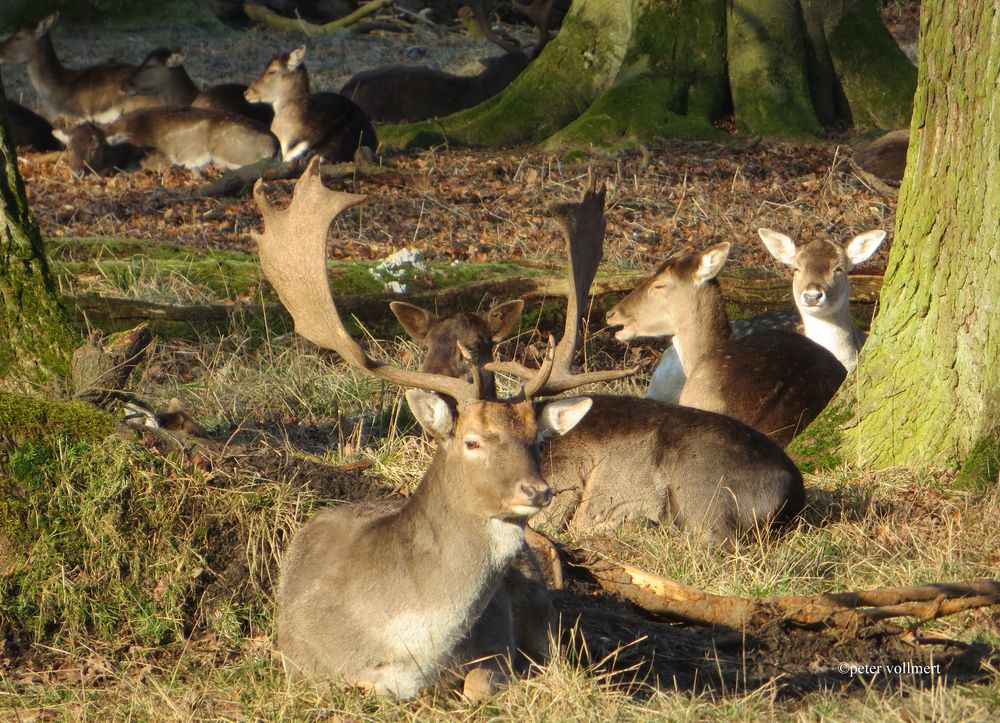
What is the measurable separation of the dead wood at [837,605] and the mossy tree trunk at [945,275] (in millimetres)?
1368

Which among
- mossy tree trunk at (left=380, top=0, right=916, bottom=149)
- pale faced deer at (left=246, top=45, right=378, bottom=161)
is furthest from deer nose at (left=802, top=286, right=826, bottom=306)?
pale faced deer at (left=246, top=45, right=378, bottom=161)

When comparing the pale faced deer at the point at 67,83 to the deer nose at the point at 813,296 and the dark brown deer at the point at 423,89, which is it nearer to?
the dark brown deer at the point at 423,89

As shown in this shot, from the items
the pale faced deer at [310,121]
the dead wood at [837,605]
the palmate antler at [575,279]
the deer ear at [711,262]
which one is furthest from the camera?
the pale faced deer at [310,121]

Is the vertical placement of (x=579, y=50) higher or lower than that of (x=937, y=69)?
lower

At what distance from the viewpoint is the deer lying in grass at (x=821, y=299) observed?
8.37 metres

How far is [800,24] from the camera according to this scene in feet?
46.5

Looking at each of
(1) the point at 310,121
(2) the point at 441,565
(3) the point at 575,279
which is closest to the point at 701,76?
(1) the point at 310,121

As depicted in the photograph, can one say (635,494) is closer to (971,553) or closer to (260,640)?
(971,553)

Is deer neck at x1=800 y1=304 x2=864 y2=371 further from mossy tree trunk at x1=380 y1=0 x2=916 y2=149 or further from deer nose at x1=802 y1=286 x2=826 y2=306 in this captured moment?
mossy tree trunk at x1=380 y1=0 x2=916 y2=149

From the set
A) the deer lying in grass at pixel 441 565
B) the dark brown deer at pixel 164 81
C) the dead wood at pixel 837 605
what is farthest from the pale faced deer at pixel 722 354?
the dark brown deer at pixel 164 81

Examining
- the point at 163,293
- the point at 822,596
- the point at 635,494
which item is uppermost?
the point at 822,596

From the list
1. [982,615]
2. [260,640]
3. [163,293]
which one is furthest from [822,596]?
[163,293]

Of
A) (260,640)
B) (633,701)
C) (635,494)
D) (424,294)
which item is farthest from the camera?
(424,294)

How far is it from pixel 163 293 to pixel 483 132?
20.7 ft
